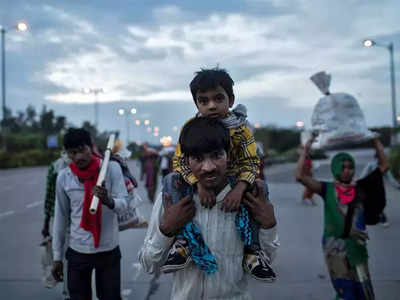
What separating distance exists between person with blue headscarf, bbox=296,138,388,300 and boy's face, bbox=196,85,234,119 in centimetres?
236

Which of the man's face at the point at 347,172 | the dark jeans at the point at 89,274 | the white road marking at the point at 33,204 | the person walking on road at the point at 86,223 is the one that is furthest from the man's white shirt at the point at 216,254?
the white road marking at the point at 33,204

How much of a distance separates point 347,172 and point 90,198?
2310 mm

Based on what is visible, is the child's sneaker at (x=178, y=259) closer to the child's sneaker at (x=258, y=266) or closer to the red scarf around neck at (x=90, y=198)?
the child's sneaker at (x=258, y=266)

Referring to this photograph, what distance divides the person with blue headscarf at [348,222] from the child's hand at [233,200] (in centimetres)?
241

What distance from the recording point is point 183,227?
2.12 m

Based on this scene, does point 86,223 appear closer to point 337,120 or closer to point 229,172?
point 229,172

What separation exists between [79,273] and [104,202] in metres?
0.56

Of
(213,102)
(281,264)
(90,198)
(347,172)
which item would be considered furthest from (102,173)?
(281,264)

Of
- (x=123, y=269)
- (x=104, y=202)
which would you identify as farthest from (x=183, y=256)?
(x=123, y=269)

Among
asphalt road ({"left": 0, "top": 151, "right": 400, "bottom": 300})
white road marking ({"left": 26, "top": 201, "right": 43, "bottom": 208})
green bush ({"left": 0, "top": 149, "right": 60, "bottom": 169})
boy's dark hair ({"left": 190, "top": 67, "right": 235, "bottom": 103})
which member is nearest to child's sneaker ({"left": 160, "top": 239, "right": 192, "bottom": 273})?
boy's dark hair ({"left": 190, "top": 67, "right": 235, "bottom": 103})

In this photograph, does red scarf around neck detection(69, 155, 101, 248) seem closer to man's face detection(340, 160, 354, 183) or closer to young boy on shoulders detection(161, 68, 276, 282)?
young boy on shoulders detection(161, 68, 276, 282)

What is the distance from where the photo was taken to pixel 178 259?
2.08 metres

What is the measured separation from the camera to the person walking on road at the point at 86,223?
3629 mm

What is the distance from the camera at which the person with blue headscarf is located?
414cm
